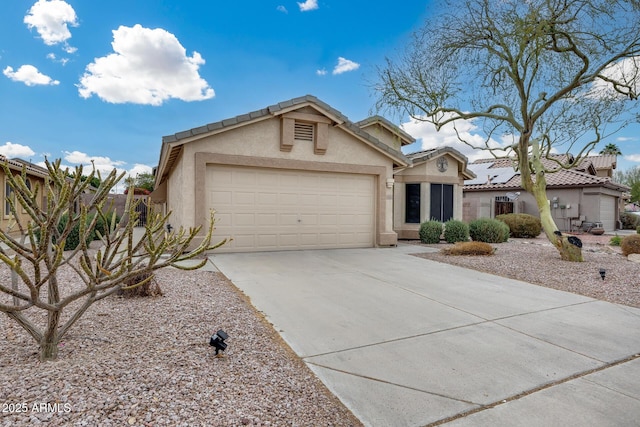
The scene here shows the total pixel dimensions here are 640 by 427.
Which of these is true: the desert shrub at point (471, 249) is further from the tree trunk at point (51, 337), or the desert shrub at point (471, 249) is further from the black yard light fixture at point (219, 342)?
the tree trunk at point (51, 337)

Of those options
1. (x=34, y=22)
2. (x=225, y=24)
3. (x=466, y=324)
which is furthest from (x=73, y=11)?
(x=466, y=324)

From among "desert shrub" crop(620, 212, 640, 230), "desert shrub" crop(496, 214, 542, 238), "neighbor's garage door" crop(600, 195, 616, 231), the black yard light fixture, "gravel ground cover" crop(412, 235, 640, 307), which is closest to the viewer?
the black yard light fixture

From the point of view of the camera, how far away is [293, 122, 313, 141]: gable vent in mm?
10992

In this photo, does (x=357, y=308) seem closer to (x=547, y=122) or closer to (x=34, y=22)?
(x=547, y=122)

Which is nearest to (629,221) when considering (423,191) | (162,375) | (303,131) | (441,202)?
(441,202)

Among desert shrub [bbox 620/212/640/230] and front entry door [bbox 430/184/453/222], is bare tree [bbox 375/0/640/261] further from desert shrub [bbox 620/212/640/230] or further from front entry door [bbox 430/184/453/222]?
desert shrub [bbox 620/212/640/230]

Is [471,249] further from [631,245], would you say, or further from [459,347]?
[459,347]

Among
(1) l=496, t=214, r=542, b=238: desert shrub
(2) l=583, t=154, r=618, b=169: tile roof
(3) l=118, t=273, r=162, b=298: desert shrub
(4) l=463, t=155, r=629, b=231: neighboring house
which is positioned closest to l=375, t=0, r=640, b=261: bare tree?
(1) l=496, t=214, r=542, b=238: desert shrub

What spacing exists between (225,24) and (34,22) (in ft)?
18.0

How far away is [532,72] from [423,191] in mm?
6133

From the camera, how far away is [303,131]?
437 inches

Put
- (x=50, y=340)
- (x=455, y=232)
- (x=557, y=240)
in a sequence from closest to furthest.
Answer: (x=50, y=340)
(x=557, y=240)
(x=455, y=232)

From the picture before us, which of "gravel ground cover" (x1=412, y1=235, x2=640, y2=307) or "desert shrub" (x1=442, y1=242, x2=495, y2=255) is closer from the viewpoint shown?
"gravel ground cover" (x1=412, y1=235, x2=640, y2=307)

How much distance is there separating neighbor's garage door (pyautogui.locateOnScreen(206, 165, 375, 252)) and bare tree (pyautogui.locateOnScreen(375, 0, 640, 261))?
3035 millimetres
